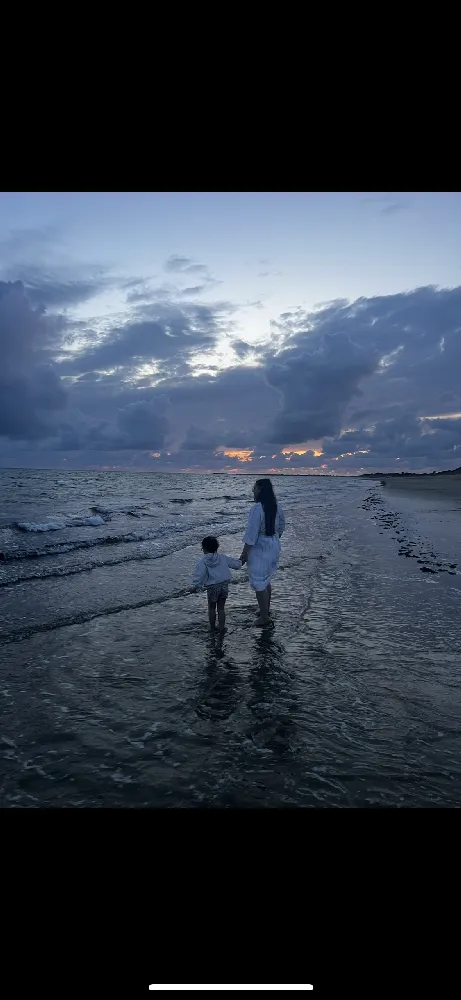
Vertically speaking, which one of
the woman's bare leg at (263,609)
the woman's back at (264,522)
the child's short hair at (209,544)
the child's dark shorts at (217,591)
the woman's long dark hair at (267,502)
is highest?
the woman's long dark hair at (267,502)

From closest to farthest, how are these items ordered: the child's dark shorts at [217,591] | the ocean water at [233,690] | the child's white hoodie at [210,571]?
the ocean water at [233,690] < the child's white hoodie at [210,571] < the child's dark shorts at [217,591]

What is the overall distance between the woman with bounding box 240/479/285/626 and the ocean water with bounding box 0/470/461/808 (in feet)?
3.06

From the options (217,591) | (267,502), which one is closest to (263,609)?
(217,591)

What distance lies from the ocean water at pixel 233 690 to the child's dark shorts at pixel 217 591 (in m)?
0.68

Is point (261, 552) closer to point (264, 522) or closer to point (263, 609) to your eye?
point (264, 522)

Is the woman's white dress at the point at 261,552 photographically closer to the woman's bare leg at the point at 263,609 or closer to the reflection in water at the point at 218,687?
the woman's bare leg at the point at 263,609

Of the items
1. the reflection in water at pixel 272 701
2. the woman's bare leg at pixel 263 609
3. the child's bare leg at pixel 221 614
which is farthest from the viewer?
the woman's bare leg at pixel 263 609

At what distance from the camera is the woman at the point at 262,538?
26.8 feet

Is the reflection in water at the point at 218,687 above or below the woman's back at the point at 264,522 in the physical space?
below

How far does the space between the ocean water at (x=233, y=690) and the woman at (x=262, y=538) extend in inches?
36.7

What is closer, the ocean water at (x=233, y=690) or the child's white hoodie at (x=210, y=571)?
the ocean water at (x=233, y=690)

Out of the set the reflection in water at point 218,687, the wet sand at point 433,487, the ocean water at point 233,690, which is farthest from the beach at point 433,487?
the reflection in water at point 218,687
